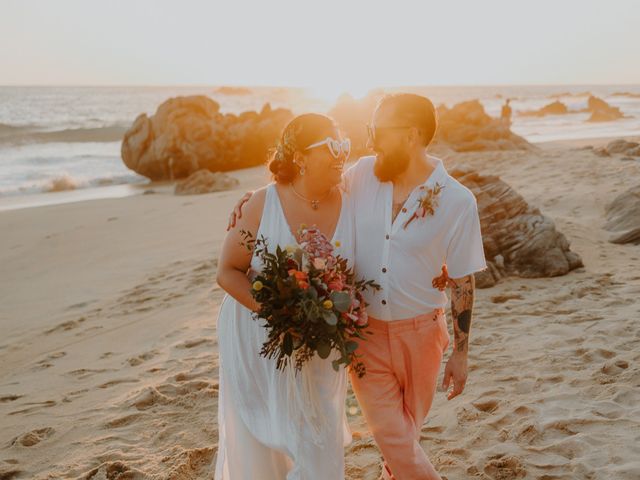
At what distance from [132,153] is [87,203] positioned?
26.6 ft

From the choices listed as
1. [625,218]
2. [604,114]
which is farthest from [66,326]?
[604,114]

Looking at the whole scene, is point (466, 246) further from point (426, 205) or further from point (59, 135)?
point (59, 135)

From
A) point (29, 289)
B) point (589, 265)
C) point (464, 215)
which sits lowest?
point (29, 289)

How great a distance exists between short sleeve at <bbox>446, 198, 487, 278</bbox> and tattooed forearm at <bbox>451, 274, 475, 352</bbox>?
0.35ft

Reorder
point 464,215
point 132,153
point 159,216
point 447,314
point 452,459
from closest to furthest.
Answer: point 464,215, point 452,459, point 447,314, point 159,216, point 132,153

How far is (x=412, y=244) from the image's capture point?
127 inches

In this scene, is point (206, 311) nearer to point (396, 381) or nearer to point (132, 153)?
point (396, 381)

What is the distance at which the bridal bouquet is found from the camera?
2.86 meters

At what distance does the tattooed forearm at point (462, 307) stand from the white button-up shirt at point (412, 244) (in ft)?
0.35

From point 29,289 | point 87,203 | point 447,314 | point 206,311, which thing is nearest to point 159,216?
Answer: point 87,203

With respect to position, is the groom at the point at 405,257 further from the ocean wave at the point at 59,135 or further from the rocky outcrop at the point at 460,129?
the ocean wave at the point at 59,135

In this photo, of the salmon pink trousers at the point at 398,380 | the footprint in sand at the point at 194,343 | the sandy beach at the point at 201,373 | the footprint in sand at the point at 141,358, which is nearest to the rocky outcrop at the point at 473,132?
the sandy beach at the point at 201,373

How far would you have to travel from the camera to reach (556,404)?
4.54 meters

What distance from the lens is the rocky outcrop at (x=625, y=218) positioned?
28.3 ft
